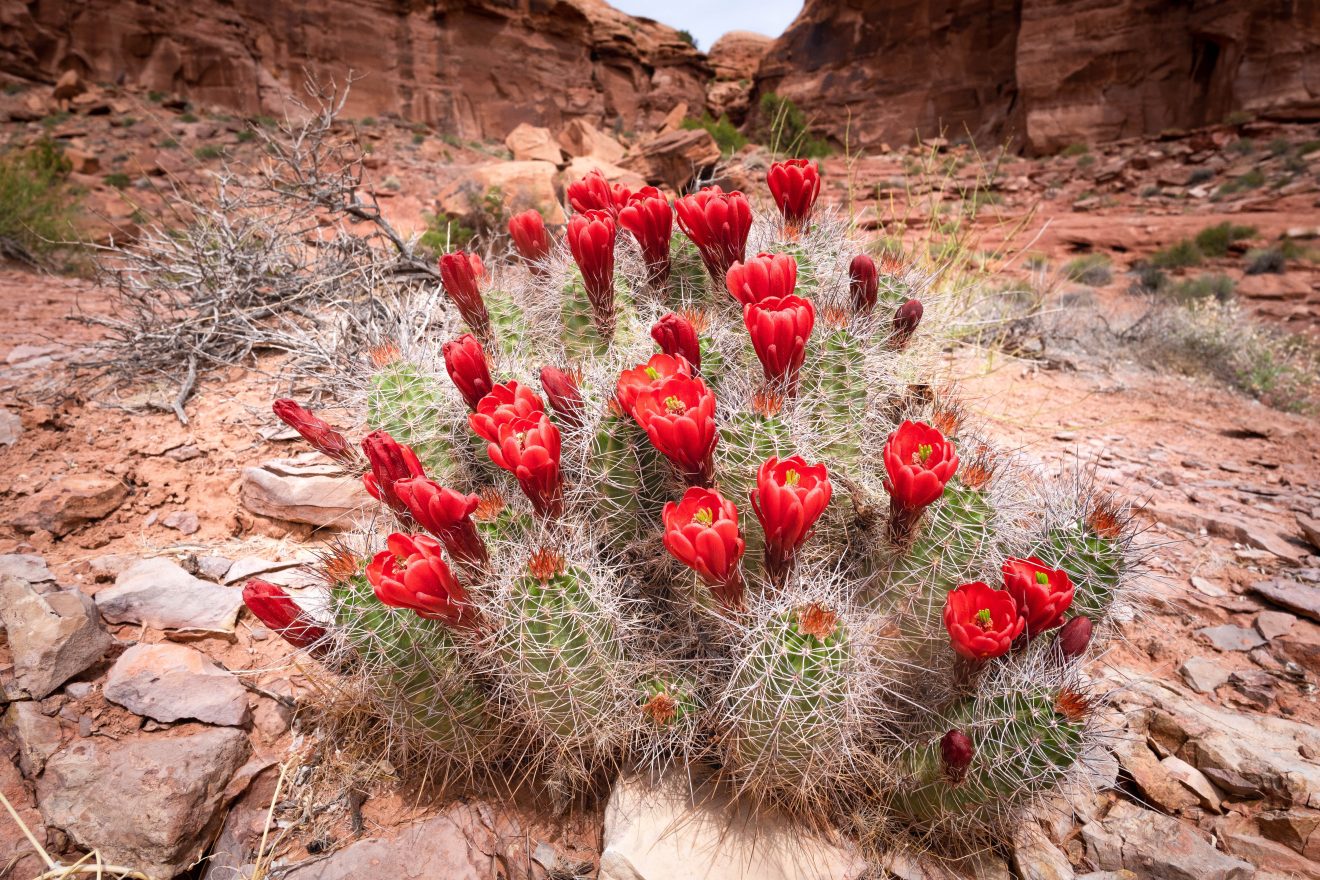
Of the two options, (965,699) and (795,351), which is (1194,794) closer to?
(965,699)

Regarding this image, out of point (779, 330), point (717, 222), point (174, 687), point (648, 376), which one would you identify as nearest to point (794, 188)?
point (717, 222)

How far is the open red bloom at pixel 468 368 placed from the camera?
1920mm

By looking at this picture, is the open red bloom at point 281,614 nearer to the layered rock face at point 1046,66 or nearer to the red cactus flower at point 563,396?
the red cactus flower at point 563,396

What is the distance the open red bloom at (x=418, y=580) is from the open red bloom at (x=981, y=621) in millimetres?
1178

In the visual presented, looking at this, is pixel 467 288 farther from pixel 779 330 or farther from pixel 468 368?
pixel 779 330

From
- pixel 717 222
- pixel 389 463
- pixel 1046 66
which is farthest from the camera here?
pixel 1046 66

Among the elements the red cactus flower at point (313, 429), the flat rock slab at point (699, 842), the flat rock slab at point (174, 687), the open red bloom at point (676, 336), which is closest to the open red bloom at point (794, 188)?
the open red bloom at point (676, 336)

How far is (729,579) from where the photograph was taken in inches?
61.3

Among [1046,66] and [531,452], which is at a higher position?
[1046,66]

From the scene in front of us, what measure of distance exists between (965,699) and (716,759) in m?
0.69

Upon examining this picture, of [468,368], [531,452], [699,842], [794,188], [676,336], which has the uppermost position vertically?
[794,188]

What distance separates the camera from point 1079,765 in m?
1.60

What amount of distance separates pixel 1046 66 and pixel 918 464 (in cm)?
2955

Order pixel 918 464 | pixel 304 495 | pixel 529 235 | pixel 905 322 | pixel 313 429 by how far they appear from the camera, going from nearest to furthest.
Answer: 1. pixel 918 464
2. pixel 313 429
3. pixel 905 322
4. pixel 304 495
5. pixel 529 235
